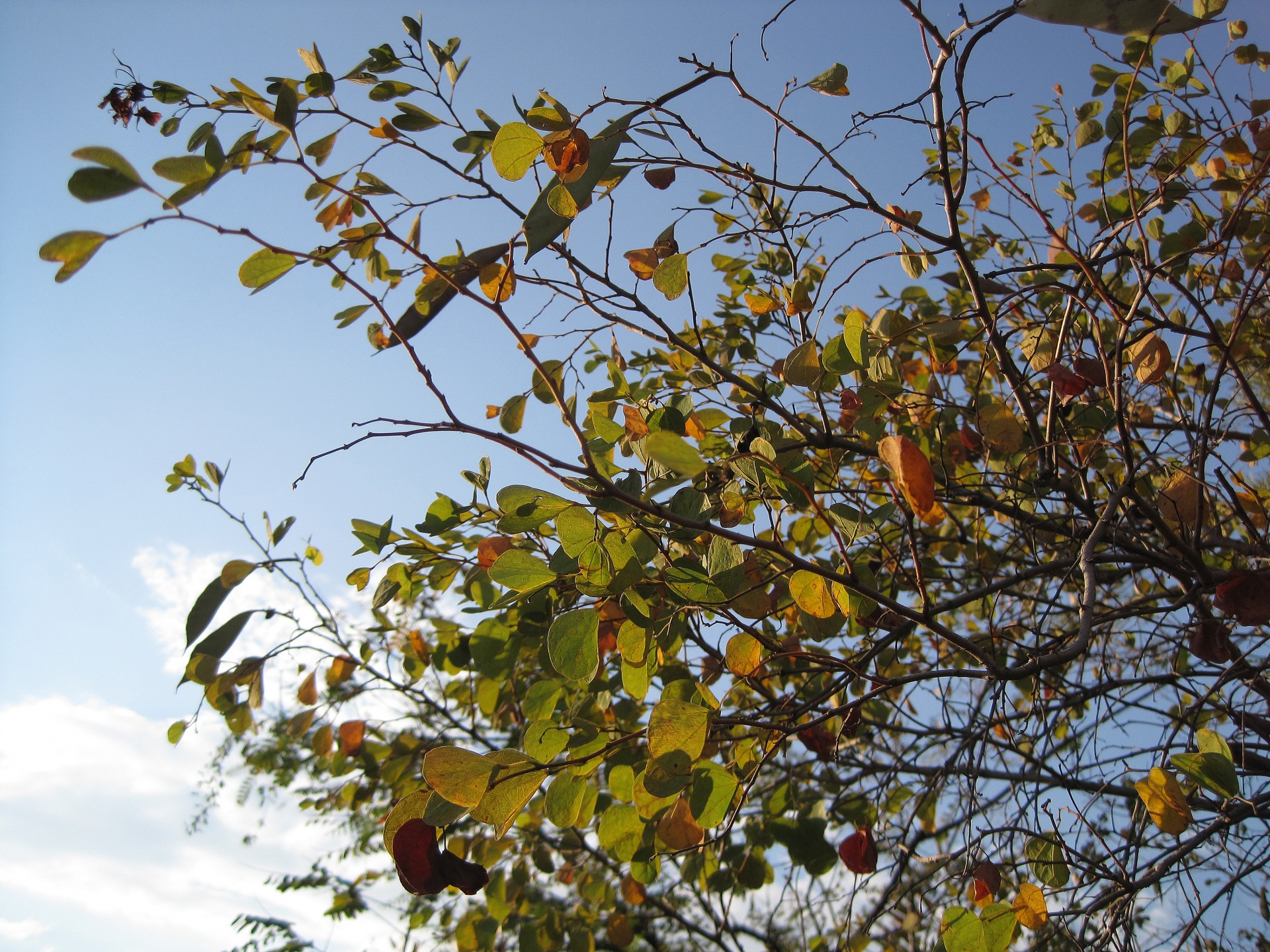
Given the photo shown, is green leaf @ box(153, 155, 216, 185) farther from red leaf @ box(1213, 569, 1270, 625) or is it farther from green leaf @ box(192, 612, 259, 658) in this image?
red leaf @ box(1213, 569, 1270, 625)

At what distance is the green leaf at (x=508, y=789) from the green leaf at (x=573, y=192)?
0.62 metres

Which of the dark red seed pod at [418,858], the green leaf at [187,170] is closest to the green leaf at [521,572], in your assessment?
the dark red seed pod at [418,858]

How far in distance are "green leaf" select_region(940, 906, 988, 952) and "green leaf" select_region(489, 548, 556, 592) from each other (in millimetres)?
787

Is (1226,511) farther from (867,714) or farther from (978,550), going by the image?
(867,714)

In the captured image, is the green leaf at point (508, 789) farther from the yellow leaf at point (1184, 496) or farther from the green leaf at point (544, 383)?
the yellow leaf at point (1184, 496)

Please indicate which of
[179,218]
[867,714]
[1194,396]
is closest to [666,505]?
[179,218]

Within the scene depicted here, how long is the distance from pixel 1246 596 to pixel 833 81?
1148mm

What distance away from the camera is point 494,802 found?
92 centimetres

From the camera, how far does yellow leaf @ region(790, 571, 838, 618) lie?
1047 millimetres

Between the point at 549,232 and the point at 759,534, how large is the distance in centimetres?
77

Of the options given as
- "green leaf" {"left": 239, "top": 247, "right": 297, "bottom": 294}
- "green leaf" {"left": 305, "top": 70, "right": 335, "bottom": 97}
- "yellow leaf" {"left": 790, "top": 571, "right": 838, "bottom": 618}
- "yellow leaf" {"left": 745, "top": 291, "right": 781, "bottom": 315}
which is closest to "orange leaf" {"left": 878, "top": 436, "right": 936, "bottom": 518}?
"yellow leaf" {"left": 790, "top": 571, "right": 838, "bottom": 618}

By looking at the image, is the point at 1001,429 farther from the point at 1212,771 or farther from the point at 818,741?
the point at 818,741

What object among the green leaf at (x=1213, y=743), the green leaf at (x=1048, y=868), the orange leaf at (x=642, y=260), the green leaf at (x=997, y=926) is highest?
the orange leaf at (x=642, y=260)

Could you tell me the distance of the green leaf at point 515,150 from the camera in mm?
1049
